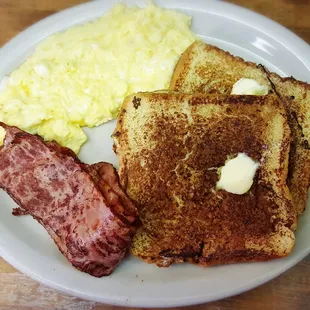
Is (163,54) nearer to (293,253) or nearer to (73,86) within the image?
(73,86)

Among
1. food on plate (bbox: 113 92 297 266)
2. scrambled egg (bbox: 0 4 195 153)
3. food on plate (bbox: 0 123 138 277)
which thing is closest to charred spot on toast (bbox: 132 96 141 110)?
food on plate (bbox: 113 92 297 266)

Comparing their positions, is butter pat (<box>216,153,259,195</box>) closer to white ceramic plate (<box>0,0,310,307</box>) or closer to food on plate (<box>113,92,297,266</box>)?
food on plate (<box>113,92,297,266</box>)

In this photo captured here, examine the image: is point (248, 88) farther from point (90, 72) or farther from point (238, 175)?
point (90, 72)

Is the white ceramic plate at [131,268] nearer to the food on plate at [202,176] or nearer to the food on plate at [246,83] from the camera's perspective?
the food on plate at [202,176]

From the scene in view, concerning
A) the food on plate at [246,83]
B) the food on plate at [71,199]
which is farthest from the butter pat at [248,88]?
the food on plate at [71,199]

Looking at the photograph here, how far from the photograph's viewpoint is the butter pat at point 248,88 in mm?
2223

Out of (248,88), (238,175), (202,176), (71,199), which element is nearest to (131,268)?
(71,199)

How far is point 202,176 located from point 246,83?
1.74 feet

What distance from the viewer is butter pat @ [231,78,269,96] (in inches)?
87.5

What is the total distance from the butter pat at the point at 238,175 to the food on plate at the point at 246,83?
25 cm

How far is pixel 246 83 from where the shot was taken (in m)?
2.25

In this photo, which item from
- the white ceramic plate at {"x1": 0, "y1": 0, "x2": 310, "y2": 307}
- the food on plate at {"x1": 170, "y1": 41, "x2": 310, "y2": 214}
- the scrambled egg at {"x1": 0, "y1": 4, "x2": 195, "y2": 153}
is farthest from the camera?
the scrambled egg at {"x1": 0, "y1": 4, "x2": 195, "y2": 153}

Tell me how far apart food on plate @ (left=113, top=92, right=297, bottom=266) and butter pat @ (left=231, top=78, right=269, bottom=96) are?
80mm

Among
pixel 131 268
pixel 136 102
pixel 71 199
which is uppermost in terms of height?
pixel 136 102
